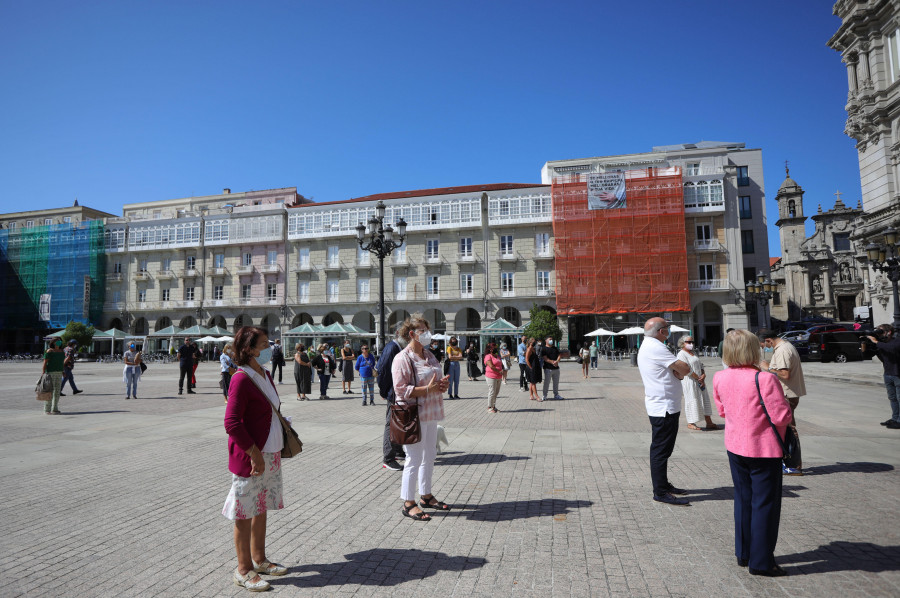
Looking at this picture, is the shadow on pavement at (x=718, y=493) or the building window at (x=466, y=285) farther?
the building window at (x=466, y=285)

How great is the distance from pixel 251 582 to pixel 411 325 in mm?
2503

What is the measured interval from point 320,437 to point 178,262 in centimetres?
4778

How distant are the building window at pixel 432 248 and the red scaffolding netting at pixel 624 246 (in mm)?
10179

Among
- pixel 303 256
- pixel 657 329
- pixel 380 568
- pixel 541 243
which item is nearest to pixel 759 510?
pixel 657 329

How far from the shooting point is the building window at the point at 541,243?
41994 mm

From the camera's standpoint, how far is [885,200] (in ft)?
77.5

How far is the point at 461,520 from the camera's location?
172 inches

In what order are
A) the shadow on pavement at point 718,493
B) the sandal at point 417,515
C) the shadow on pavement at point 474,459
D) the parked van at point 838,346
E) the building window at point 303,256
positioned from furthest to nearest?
the building window at point 303,256 < the parked van at point 838,346 < the shadow on pavement at point 474,459 < the shadow on pavement at point 718,493 < the sandal at point 417,515

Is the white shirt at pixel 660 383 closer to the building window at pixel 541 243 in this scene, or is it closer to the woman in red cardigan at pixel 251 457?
the woman in red cardigan at pixel 251 457

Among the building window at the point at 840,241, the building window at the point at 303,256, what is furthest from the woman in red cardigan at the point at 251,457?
the building window at the point at 840,241

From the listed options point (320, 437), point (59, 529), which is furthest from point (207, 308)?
point (59, 529)

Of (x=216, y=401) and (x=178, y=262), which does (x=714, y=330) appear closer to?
(x=216, y=401)

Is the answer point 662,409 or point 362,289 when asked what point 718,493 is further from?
point 362,289

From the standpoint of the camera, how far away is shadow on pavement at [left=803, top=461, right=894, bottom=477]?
5.73 m
